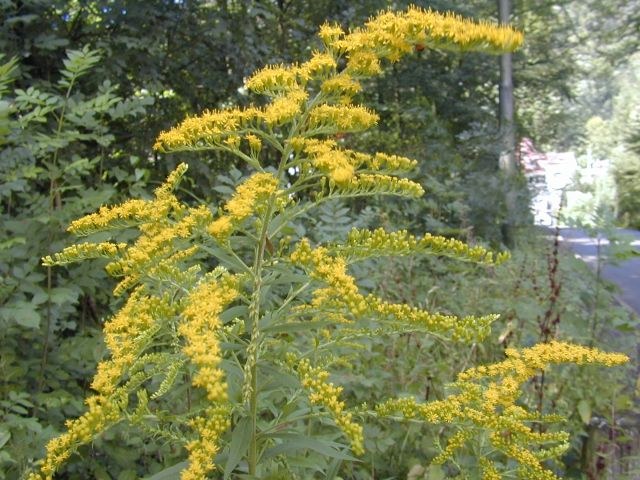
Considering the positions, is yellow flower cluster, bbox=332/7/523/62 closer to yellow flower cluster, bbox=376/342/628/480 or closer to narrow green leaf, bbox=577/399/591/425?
yellow flower cluster, bbox=376/342/628/480

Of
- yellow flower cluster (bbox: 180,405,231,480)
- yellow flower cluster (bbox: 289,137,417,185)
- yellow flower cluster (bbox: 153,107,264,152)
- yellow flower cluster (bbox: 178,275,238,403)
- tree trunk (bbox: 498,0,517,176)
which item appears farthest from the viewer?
tree trunk (bbox: 498,0,517,176)

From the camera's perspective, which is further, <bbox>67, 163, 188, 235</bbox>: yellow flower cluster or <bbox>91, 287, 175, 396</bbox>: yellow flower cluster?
<bbox>67, 163, 188, 235</bbox>: yellow flower cluster

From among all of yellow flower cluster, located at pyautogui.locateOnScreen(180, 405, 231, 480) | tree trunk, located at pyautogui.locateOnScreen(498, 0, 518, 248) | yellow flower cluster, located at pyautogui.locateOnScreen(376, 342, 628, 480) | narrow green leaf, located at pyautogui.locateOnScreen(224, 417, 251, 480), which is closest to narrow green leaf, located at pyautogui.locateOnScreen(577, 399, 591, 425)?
yellow flower cluster, located at pyautogui.locateOnScreen(376, 342, 628, 480)

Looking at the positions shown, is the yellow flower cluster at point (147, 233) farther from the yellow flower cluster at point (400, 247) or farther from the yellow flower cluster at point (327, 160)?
the yellow flower cluster at point (400, 247)

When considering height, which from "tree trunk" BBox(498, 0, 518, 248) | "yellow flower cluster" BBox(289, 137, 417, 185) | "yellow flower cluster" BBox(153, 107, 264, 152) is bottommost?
"tree trunk" BBox(498, 0, 518, 248)

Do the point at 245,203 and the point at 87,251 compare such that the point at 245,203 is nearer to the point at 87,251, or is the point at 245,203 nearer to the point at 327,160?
the point at 327,160

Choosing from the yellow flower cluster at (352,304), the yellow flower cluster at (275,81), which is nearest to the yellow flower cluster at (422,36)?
the yellow flower cluster at (275,81)

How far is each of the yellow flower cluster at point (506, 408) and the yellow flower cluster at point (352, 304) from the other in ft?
0.87

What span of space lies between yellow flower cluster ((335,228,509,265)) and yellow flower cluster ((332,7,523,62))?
0.55 m

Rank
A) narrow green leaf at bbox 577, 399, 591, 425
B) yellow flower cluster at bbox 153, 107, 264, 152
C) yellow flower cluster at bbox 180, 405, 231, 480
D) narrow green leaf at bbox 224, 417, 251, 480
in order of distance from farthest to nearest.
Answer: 1. narrow green leaf at bbox 577, 399, 591, 425
2. yellow flower cluster at bbox 153, 107, 264, 152
3. narrow green leaf at bbox 224, 417, 251, 480
4. yellow flower cluster at bbox 180, 405, 231, 480

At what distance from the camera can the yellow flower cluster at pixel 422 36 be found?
1896 mm

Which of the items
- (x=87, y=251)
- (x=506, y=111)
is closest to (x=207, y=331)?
(x=87, y=251)

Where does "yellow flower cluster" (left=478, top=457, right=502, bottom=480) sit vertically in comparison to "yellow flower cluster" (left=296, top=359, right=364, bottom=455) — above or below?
below

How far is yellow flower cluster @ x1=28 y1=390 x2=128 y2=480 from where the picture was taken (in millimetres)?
1733
